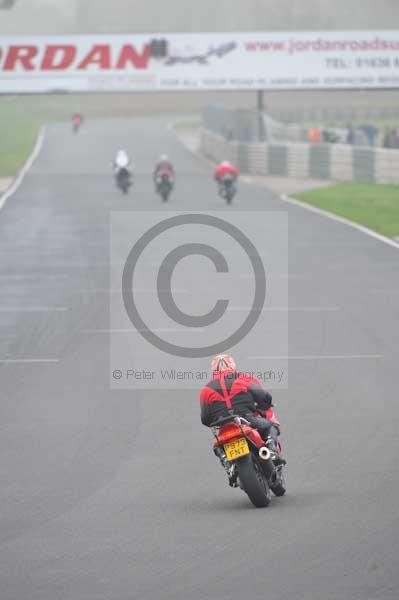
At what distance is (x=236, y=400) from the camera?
34.5 ft

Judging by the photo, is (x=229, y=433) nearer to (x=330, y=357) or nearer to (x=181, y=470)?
(x=181, y=470)

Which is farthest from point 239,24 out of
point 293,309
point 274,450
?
point 274,450

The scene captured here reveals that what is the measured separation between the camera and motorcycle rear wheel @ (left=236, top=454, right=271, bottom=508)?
32.7 ft

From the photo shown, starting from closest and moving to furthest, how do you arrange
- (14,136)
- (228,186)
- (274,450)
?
(274,450) < (228,186) < (14,136)

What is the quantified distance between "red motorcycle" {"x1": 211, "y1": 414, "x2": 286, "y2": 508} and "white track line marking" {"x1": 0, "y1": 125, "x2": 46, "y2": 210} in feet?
104

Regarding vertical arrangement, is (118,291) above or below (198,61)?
below

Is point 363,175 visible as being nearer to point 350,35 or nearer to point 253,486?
point 350,35

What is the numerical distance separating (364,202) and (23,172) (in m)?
22.8

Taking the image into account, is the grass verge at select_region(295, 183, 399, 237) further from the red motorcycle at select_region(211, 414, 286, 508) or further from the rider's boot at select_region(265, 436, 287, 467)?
the red motorcycle at select_region(211, 414, 286, 508)

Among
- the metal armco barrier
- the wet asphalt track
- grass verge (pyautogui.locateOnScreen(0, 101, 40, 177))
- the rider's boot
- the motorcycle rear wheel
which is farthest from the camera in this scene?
grass verge (pyautogui.locateOnScreen(0, 101, 40, 177))

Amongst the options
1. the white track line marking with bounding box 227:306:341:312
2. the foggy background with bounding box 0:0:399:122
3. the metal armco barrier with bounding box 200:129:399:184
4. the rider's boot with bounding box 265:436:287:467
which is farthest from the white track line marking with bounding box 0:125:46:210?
the rider's boot with bounding box 265:436:287:467

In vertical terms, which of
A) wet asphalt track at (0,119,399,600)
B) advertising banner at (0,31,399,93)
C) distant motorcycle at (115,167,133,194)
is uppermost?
advertising banner at (0,31,399,93)

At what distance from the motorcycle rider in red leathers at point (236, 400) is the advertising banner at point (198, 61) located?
152 feet

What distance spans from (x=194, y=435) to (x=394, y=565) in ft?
16.4
